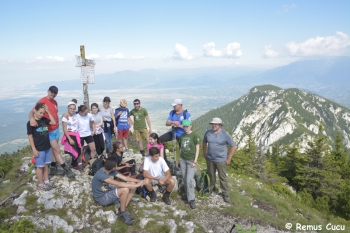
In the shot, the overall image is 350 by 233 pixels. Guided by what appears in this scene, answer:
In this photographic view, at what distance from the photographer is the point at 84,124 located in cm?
795

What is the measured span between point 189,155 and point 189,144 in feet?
1.22

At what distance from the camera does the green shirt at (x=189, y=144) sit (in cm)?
688

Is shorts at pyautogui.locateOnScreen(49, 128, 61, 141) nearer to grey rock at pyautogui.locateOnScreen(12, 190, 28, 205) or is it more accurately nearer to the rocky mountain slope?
grey rock at pyautogui.locateOnScreen(12, 190, 28, 205)

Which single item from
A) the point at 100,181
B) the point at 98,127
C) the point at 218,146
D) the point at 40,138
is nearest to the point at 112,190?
the point at 100,181

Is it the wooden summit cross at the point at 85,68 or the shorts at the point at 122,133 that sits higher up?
the wooden summit cross at the point at 85,68

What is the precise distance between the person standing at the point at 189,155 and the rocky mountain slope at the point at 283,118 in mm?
119279

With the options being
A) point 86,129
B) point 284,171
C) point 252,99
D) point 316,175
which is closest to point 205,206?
point 86,129

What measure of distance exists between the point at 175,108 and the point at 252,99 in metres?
189

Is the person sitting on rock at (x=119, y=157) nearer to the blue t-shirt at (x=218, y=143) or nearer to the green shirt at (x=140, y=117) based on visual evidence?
the green shirt at (x=140, y=117)

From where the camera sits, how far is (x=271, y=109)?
6009 inches

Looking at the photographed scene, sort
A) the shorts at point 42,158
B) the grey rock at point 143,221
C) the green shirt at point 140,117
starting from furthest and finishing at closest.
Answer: the green shirt at point 140,117 → the shorts at point 42,158 → the grey rock at point 143,221

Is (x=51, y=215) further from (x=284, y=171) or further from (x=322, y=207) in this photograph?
(x=284, y=171)

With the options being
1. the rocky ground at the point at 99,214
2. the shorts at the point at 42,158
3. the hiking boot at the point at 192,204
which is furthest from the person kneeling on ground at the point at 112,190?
the hiking boot at the point at 192,204

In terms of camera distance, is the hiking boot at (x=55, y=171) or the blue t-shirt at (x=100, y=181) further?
the hiking boot at (x=55, y=171)
